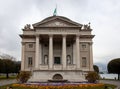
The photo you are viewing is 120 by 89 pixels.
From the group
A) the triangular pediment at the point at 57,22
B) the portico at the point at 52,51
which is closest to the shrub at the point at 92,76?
the portico at the point at 52,51

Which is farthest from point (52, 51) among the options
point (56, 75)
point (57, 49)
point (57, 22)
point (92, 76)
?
point (92, 76)

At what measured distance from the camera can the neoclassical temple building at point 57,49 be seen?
171 feet

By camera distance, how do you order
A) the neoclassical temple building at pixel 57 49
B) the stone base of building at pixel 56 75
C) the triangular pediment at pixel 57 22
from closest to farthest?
the stone base of building at pixel 56 75 < the neoclassical temple building at pixel 57 49 < the triangular pediment at pixel 57 22

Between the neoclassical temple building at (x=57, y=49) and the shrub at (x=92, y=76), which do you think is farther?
the neoclassical temple building at (x=57, y=49)

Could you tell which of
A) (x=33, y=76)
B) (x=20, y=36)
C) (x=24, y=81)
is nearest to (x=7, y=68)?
(x=20, y=36)

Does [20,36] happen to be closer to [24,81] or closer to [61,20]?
[61,20]

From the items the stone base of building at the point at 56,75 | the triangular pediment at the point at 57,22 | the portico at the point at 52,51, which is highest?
the triangular pediment at the point at 57,22

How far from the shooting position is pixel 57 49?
5947 cm

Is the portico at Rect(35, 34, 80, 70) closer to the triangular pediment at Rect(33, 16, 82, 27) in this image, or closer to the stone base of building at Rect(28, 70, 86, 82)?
the stone base of building at Rect(28, 70, 86, 82)

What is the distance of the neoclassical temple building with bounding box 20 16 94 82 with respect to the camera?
2050 inches

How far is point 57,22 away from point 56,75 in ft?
40.0

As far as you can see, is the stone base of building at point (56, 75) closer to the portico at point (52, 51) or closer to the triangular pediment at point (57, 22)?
the portico at point (52, 51)

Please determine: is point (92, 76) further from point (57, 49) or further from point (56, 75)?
point (57, 49)

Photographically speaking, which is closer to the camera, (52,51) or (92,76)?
(92,76)
